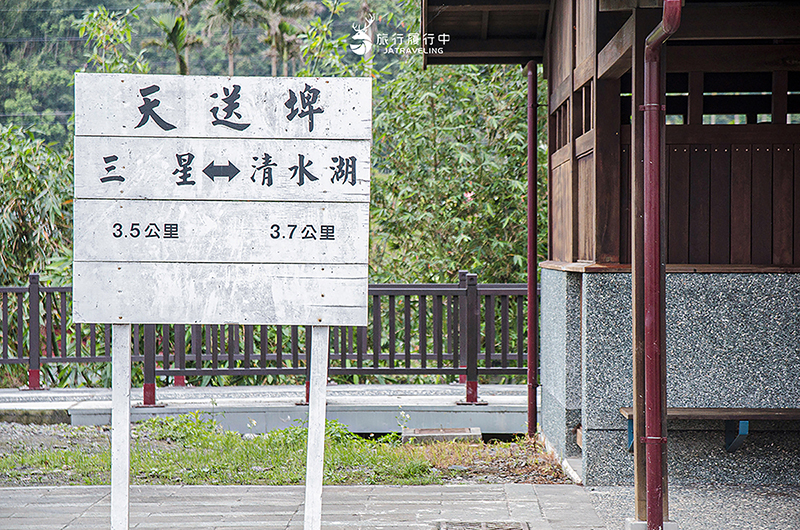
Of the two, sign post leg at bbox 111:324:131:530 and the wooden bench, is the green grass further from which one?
sign post leg at bbox 111:324:131:530

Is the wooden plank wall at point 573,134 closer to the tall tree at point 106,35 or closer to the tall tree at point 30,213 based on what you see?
the tall tree at point 30,213

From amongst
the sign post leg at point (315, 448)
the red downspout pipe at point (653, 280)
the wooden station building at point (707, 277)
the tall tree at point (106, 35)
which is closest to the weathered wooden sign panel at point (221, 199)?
the sign post leg at point (315, 448)

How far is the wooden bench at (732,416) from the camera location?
14.8 feet

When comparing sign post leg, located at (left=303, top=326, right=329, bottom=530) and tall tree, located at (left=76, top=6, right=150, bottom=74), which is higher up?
tall tree, located at (left=76, top=6, right=150, bottom=74)

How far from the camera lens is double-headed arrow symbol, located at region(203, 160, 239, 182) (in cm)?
358

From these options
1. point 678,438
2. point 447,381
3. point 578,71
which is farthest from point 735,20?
point 447,381

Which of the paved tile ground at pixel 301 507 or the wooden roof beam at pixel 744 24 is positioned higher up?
the wooden roof beam at pixel 744 24

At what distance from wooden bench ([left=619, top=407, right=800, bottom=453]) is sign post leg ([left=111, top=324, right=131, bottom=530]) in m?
2.61

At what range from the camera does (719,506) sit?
457 cm

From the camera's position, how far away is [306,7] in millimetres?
25516

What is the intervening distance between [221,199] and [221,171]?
0.40 feet

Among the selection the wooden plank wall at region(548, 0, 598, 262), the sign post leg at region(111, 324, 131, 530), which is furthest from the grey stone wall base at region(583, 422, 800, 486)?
the sign post leg at region(111, 324, 131, 530)

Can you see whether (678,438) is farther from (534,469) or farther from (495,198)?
(495,198)

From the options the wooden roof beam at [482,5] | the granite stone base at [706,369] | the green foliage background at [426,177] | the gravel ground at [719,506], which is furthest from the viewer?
the green foliage background at [426,177]
